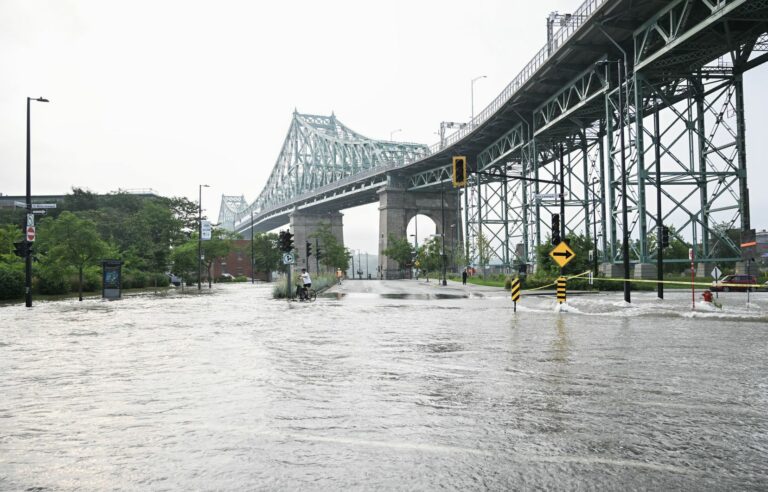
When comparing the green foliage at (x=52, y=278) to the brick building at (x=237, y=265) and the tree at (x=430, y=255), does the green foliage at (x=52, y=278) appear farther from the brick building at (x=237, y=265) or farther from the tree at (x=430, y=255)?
the brick building at (x=237, y=265)

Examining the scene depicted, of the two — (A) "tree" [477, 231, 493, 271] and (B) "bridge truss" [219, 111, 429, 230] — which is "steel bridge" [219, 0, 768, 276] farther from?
(B) "bridge truss" [219, 111, 429, 230]

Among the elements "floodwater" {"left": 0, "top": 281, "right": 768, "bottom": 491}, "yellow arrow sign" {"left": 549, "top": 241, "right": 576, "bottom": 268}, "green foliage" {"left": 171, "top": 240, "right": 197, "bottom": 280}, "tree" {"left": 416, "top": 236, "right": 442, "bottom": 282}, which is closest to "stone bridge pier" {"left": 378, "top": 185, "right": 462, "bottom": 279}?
"tree" {"left": 416, "top": 236, "right": 442, "bottom": 282}

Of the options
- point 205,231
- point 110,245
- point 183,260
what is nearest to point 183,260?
point 183,260

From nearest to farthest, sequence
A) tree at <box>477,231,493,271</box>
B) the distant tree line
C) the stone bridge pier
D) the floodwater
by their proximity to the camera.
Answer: the floodwater, the distant tree line, tree at <box>477,231,493,271</box>, the stone bridge pier

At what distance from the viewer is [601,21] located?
114 feet

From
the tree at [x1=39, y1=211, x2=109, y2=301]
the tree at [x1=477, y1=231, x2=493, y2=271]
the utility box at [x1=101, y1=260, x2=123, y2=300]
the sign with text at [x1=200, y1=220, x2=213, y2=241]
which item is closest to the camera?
the utility box at [x1=101, y1=260, x2=123, y2=300]

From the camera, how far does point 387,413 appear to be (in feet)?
21.3

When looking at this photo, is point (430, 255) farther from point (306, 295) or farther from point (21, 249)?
point (21, 249)

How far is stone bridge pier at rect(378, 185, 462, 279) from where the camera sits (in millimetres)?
96000

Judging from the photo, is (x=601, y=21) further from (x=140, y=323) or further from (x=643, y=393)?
(x=643, y=393)

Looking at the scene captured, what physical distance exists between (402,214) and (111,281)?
65.3m

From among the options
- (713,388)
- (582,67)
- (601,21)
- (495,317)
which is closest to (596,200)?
(582,67)

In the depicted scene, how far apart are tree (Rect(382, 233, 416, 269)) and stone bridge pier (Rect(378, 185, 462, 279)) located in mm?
480

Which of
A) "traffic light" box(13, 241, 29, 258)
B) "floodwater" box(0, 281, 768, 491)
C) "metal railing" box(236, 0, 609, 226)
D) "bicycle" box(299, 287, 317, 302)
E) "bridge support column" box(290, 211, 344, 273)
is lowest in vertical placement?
"floodwater" box(0, 281, 768, 491)
